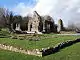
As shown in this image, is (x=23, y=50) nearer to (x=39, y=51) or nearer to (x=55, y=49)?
(x=39, y=51)

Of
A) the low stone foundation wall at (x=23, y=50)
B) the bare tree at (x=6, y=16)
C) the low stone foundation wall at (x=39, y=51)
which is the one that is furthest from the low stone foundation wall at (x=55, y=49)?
the bare tree at (x=6, y=16)

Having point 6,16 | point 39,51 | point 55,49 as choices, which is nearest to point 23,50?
point 39,51

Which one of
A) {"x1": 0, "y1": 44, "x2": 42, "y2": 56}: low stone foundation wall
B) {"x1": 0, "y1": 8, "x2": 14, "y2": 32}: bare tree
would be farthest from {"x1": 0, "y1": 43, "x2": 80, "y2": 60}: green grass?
{"x1": 0, "y1": 8, "x2": 14, "y2": 32}: bare tree

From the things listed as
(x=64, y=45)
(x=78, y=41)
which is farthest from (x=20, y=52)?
(x=78, y=41)

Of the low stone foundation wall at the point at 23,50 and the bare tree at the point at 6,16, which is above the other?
the bare tree at the point at 6,16

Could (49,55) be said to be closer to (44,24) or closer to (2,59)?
(2,59)

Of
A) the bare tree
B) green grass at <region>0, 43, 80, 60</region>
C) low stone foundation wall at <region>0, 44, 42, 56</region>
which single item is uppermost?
the bare tree

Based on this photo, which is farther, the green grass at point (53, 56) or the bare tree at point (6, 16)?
the bare tree at point (6, 16)

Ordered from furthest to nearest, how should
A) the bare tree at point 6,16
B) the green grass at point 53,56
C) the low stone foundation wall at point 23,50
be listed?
the bare tree at point 6,16 < the low stone foundation wall at point 23,50 < the green grass at point 53,56

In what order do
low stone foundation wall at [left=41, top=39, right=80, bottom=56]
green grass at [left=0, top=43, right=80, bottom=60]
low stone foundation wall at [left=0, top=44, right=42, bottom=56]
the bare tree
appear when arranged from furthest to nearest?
the bare tree → low stone foundation wall at [left=41, top=39, right=80, bottom=56] → low stone foundation wall at [left=0, top=44, right=42, bottom=56] → green grass at [left=0, top=43, right=80, bottom=60]

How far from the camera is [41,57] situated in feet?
96.2

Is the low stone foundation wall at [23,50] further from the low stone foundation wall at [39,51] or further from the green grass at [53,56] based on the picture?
the green grass at [53,56]

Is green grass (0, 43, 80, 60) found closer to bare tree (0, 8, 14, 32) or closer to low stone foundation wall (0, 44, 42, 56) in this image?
low stone foundation wall (0, 44, 42, 56)

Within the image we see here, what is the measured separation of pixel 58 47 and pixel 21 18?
92743 millimetres
